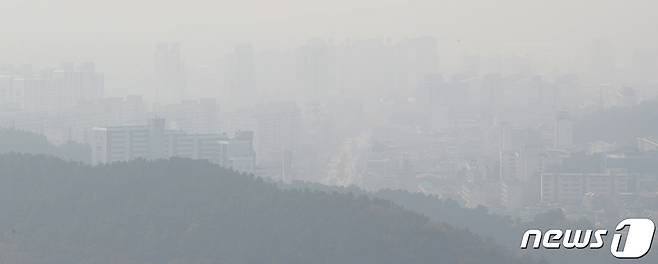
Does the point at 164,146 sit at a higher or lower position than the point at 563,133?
lower

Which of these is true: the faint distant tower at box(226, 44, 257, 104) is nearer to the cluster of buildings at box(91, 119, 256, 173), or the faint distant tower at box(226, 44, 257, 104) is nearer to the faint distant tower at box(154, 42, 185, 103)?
the faint distant tower at box(154, 42, 185, 103)

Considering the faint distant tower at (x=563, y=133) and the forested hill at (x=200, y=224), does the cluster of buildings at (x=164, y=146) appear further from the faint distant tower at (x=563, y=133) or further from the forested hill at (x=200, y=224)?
the faint distant tower at (x=563, y=133)

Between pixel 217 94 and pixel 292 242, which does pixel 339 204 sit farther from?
pixel 217 94

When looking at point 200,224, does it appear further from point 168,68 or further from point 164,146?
point 168,68

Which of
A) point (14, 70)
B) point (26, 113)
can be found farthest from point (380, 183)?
point (14, 70)

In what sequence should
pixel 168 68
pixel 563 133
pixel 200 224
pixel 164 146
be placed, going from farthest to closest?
pixel 168 68 < pixel 563 133 < pixel 164 146 < pixel 200 224

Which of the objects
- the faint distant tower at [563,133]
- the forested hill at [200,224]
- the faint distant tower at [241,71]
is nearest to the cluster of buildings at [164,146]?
the forested hill at [200,224]

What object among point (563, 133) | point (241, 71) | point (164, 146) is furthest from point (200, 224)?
point (241, 71)
